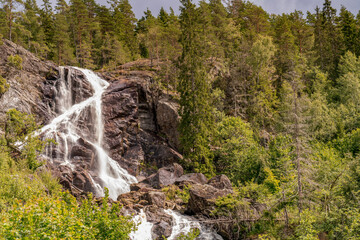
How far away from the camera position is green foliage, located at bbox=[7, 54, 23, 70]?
2941 centimetres

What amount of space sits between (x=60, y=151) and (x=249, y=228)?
19262 millimetres

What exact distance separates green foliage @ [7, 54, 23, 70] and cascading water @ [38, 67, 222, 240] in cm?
509

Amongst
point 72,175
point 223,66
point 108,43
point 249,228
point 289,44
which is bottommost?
point 249,228

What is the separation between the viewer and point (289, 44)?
47.4 metres

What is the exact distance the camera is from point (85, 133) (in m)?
30.9

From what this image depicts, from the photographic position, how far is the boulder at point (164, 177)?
2607cm

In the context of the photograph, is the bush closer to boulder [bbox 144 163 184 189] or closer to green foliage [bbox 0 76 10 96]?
green foliage [bbox 0 76 10 96]

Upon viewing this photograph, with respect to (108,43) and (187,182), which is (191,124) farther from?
(108,43)

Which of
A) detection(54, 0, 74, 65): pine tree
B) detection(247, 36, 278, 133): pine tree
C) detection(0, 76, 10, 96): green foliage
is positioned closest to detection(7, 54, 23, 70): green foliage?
detection(0, 76, 10, 96): green foliage

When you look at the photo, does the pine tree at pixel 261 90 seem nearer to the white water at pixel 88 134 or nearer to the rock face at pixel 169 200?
the rock face at pixel 169 200

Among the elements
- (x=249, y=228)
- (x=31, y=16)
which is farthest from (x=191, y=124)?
(x=31, y=16)

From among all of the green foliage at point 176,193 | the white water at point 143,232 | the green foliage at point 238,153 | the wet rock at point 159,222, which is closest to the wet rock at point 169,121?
the green foliage at point 238,153

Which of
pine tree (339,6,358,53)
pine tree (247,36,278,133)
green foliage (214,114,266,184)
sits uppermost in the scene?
pine tree (339,6,358,53)

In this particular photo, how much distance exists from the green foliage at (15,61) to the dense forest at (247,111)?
13.1 feet
